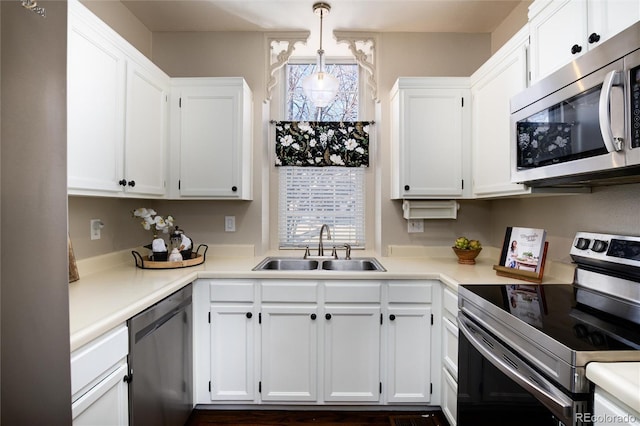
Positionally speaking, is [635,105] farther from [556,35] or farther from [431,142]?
[431,142]

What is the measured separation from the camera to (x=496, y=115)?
6.58 feet

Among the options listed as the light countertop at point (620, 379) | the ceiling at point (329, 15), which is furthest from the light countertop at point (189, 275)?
the ceiling at point (329, 15)

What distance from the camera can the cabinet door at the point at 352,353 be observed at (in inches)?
81.0

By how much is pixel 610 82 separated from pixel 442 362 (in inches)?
63.1

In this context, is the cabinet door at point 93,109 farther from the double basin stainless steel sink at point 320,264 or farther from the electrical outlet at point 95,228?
the double basin stainless steel sink at point 320,264

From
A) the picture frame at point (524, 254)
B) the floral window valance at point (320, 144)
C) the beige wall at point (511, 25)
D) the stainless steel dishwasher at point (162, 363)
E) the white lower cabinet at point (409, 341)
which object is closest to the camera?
the stainless steel dishwasher at point (162, 363)

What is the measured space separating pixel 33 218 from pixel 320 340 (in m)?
1.80

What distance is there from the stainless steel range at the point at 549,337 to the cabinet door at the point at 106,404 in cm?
140

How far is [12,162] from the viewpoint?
0.45 meters

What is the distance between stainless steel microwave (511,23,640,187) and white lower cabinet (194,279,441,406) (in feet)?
3.04

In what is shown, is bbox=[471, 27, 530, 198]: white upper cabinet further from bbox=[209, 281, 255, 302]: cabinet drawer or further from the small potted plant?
bbox=[209, 281, 255, 302]: cabinet drawer

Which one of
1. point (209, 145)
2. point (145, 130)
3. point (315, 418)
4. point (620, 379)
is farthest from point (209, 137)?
point (620, 379)

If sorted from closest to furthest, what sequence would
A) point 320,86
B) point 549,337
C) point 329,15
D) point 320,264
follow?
point 549,337 → point 320,86 → point 329,15 → point 320,264

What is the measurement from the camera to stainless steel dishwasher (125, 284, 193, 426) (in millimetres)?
1413
